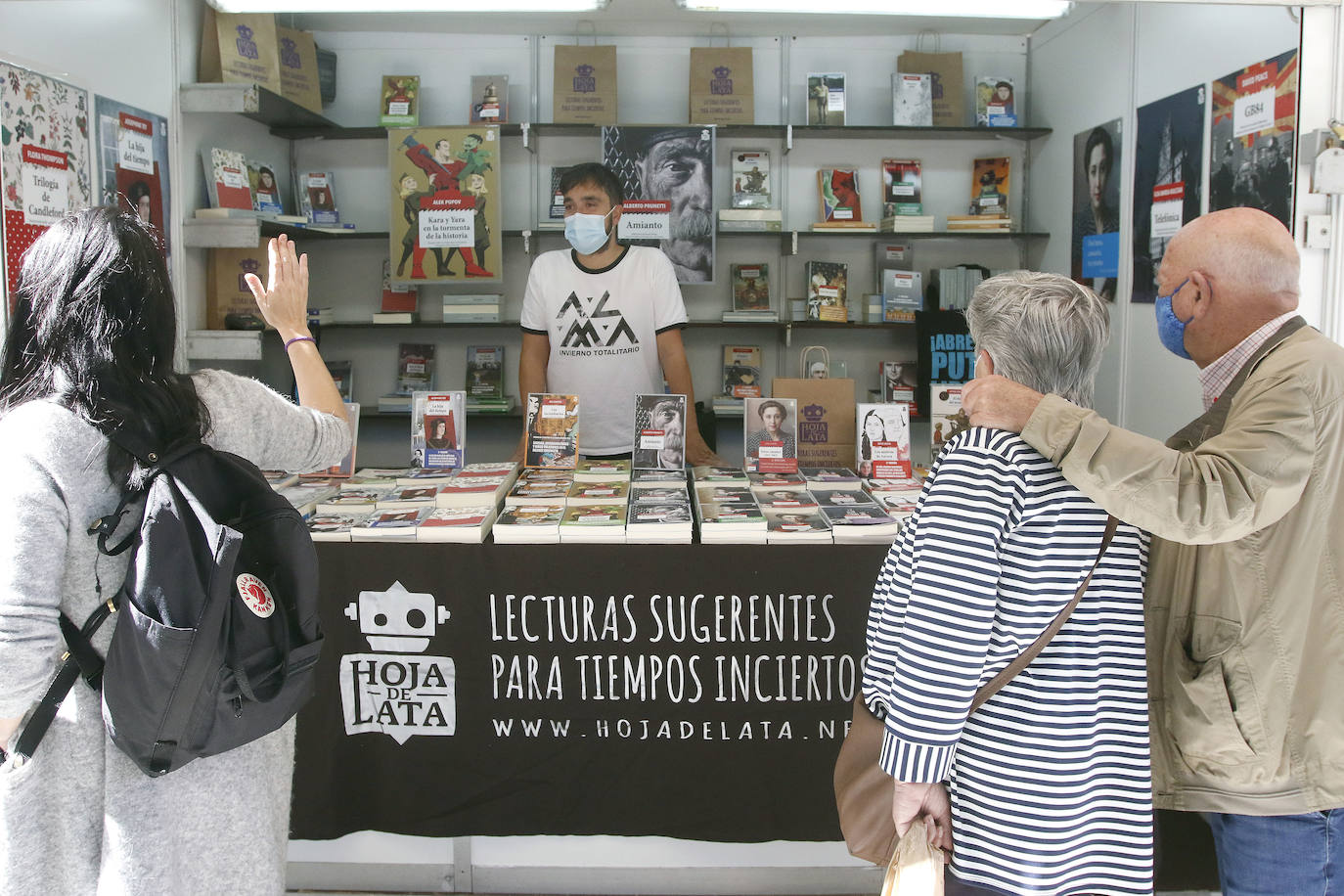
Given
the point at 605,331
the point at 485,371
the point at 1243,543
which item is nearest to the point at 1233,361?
the point at 1243,543

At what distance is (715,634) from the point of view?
8.24 ft

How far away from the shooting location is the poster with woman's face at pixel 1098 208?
181 inches

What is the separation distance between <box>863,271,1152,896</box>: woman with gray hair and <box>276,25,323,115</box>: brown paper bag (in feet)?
13.9

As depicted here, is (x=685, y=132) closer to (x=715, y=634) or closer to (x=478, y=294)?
(x=478, y=294)

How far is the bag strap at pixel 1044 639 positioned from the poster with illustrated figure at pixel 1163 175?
2.94 metres

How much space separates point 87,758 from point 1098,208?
460 centimetres

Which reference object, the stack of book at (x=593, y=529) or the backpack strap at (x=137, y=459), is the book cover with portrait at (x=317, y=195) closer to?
the stack of book at (x=593, y=529)

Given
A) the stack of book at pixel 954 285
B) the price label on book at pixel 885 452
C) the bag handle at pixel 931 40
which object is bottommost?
the price label on book at pixel 885 452

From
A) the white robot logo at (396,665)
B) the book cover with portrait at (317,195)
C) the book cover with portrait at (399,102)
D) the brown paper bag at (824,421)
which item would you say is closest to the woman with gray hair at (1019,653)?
the white robot logo at (396,665)

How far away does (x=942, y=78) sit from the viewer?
17.8ft

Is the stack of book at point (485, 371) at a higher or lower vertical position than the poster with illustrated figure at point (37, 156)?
lower

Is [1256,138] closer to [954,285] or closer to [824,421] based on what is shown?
Result: [824,421]

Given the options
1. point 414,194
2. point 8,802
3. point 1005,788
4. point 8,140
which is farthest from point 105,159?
point 1005,788

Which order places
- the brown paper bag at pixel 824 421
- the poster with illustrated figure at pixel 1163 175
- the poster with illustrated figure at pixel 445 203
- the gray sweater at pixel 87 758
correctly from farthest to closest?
the poster with illustrated figure at pixel 445 203
the poster with illustrated figure at pixel 1163 175
the brown paper bag at pixel 824 421
the gray sweater at pixel 87 758
